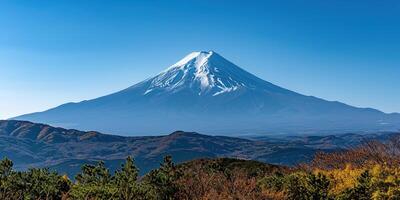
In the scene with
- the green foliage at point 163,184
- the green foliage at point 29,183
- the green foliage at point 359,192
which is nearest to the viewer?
the green foliage at point 163,184

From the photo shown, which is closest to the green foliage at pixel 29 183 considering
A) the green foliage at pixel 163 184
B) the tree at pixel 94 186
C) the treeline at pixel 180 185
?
the treeline at pixel 180 185

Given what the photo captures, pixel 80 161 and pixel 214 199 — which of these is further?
pixel 80 161

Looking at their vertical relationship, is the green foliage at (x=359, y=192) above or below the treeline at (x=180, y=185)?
below

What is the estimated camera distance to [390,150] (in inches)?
1953

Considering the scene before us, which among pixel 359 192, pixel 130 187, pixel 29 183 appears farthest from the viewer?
pixel 359 192

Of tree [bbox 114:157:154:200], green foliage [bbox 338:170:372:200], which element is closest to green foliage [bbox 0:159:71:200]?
tree [bbox 114:157:154:200]

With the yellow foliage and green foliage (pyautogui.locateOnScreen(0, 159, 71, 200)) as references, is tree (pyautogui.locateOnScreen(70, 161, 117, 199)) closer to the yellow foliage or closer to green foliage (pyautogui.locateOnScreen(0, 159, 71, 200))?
green foliage (pyautogui.locateOnScreen(0, 159, 71, 200))

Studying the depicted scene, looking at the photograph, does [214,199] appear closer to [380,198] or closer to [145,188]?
[145,188]

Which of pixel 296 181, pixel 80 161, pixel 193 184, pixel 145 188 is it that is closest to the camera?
pixel 145 188

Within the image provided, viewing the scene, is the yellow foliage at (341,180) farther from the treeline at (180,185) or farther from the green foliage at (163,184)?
the green foliage at (163,184)

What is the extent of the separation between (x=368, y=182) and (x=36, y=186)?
60.7 feet

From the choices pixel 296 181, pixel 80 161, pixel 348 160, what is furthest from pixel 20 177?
pixel 80 161

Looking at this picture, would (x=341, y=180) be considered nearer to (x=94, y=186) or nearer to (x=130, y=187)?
(x=94, y=186)

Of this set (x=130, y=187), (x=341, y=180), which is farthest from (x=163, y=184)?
(x=341, y=180)
